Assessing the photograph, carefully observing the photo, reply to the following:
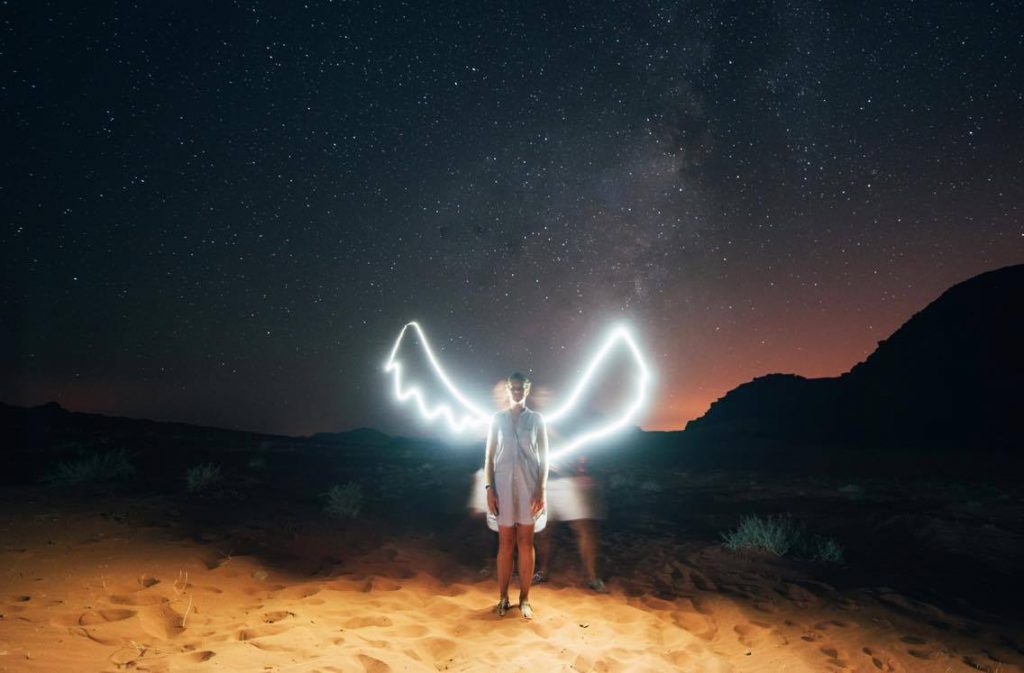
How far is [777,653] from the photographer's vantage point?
16.7 feet

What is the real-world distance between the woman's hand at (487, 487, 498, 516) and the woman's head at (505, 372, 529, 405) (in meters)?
0.97

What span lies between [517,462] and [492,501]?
50 cm

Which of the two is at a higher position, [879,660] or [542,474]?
[542,474]

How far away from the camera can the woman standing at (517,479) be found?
5539 millimetres

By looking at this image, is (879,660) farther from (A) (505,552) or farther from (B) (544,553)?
(B) (544,553)

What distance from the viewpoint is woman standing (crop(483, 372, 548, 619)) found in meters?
5.54

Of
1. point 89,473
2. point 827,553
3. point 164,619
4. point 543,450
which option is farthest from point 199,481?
point 827,553

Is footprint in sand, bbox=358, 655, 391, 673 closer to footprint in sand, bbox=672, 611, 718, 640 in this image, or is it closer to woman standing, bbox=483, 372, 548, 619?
woman standing, bbox=483, 372, 548, 619

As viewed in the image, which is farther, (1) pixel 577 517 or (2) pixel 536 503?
(1) pixel 577 517

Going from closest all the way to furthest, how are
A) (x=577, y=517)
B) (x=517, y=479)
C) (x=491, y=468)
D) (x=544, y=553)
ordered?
(x=517, y=479) → (x=491, y=468) → (x=544, y=553) → (x=577, y=517)

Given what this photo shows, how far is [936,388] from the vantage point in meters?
40.5

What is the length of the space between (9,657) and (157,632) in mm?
1108

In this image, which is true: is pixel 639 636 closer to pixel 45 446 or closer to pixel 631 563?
pixel 631 563

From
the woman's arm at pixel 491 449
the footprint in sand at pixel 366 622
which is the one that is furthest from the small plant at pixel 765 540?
the footprint in sand at pixel 366 622
